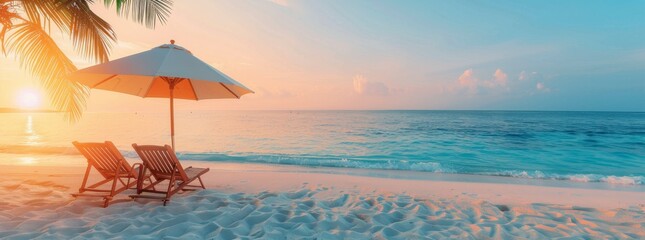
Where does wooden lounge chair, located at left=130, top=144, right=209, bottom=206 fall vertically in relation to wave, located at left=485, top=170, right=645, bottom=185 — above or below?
above

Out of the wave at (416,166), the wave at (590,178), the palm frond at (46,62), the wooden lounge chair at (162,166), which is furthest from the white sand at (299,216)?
the wave at (416,166)

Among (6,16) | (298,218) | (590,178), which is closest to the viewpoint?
(298,218)

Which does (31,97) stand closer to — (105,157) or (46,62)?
(46,62)

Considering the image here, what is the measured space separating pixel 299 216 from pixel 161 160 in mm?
2017

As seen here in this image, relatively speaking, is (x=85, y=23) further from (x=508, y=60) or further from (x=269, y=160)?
(x=508, y=60)

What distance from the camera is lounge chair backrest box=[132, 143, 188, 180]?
154 inches

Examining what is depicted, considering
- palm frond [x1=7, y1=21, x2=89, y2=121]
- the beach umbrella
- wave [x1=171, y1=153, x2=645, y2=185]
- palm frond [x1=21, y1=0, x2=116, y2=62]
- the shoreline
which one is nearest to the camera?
the beach umbrella

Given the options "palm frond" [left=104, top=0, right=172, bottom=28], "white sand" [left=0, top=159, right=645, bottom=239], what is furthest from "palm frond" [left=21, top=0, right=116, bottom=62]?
"white sand" [left=0, top=159, right=645, bottom=239]

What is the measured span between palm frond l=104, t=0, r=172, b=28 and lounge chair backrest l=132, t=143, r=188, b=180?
125 inches

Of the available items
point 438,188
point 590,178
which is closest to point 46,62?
point 438,188

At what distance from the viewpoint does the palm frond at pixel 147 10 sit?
5.76 meters

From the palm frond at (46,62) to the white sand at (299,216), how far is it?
87.1 inches

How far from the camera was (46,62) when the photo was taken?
21.5ft

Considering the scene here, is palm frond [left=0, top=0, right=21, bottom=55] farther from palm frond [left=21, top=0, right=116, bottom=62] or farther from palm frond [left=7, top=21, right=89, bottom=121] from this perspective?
palm frond [left=7, top=21, right=89, bottom=121]
